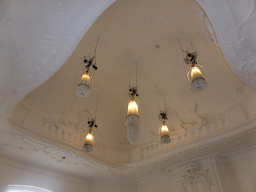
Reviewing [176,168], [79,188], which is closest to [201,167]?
[176,168]

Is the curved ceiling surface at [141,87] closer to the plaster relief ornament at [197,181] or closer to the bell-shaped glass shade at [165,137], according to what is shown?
the plaster relief ornament at [197,181]

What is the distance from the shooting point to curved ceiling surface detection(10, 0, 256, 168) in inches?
237

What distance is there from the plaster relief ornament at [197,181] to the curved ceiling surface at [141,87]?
1.25 m

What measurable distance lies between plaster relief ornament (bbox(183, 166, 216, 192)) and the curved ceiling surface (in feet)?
4.10

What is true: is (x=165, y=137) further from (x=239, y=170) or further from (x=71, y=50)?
(x=239, y=170)

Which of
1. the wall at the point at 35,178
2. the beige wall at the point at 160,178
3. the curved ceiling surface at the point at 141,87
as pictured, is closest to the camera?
the curved ceiling surface at the point at 141,87

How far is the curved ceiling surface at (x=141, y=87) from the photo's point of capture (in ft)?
19.7

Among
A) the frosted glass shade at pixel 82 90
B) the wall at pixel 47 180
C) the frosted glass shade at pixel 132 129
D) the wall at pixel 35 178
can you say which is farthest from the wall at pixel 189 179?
the frosted glass shade at pixel 82 90

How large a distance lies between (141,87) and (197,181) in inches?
176

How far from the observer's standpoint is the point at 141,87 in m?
8.49

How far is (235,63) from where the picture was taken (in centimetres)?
370

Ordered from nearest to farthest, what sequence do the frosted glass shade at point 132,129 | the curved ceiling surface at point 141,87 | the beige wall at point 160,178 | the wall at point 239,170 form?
the frosted glass shade at point 132,129
the curved ceiling surface at point 141,87
the wall at point 239,170
the beige wall at point 160,178

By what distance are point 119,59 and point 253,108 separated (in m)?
5.01

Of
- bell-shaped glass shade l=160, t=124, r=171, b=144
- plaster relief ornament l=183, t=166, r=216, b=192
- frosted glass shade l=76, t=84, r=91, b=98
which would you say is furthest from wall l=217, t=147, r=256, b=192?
frosted glass shade l=76, t=84, r=91, b=98
